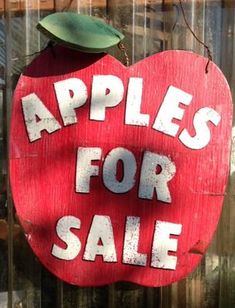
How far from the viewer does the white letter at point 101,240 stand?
2357 millimetres

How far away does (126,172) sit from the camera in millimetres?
2350

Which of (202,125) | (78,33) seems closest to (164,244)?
(202,125)

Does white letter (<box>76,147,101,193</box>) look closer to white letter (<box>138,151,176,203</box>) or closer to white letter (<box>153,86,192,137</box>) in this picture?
white letter (<box>138,151,176,203</box>)

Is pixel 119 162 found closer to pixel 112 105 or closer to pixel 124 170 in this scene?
pixel 124 170

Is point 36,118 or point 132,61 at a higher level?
point 132,61

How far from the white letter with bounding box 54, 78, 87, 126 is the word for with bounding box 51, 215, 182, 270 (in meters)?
0.42

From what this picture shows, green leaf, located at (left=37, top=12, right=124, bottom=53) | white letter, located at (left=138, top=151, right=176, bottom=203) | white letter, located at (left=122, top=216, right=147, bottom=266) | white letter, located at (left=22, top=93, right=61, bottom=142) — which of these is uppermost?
green leaf, located at (left=37, top=12, right=124, bottom=53)

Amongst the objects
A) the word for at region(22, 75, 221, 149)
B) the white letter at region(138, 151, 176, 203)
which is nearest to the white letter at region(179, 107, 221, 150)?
the word for at region(22, 75, 221, 149)

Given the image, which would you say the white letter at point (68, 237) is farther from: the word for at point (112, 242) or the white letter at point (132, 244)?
the white letter at point (132, 244)

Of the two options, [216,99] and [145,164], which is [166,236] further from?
[216,99]

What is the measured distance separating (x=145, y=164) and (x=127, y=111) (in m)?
0.23

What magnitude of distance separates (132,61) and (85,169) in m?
0.52

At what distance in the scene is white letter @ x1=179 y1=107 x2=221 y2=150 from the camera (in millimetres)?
2314

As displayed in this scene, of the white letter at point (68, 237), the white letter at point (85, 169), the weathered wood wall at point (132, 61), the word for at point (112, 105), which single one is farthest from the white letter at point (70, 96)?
the white letter at point (68, 237)
